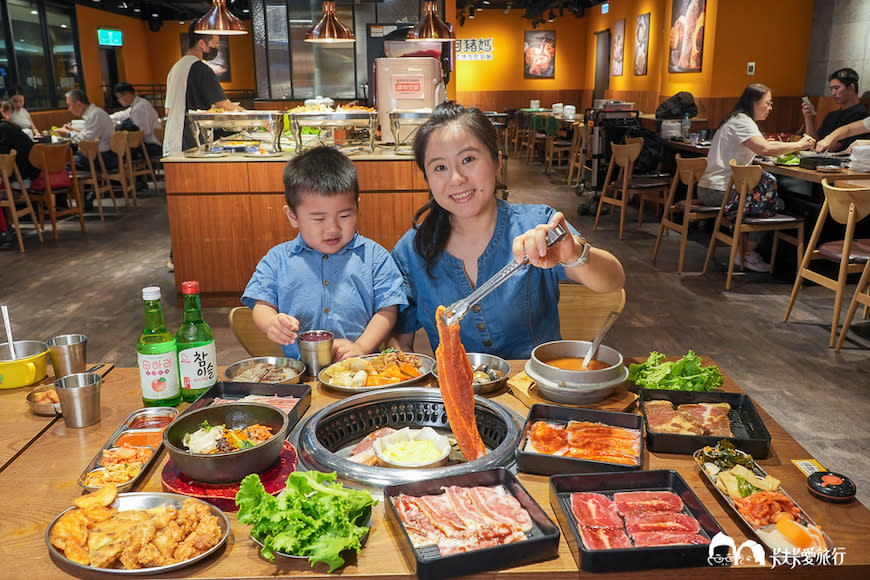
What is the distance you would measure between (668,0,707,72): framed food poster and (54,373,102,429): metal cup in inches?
391

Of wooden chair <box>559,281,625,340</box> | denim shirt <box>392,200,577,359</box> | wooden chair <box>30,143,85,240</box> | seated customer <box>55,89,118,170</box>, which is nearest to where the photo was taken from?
denim shirt <box>392,200,577,359</box>

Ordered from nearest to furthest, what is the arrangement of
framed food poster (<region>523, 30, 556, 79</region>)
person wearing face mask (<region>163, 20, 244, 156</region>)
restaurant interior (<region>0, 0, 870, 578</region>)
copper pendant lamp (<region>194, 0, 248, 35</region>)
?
restaurant interior (<region>0, 0, 870, 578</region>)
person wearing face mask (<region>163, 20, 244, 156</region>)
copper pendant lamp (<region>194, 0, 248, 35</region>)
framed food poster (<region>523, 30, 556, 79</region>)

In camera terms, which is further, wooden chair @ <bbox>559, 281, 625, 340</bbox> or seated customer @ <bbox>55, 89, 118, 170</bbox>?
seated customer @ <bbox>55, 89, 118, 170</bbox>

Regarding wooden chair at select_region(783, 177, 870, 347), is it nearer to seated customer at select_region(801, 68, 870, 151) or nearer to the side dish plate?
seated customer at select_region(801, 68, 870, 151)

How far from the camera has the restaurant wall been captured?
1733 cm

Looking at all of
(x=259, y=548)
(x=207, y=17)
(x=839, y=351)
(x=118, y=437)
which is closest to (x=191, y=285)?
(x=118, y=437)

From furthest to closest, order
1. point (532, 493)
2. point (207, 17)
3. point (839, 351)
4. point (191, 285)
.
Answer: point (207, 17)
point (839, 351)
point (191, 285)
point (532, 493)

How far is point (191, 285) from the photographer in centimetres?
148

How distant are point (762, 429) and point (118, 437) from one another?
125 centimetres

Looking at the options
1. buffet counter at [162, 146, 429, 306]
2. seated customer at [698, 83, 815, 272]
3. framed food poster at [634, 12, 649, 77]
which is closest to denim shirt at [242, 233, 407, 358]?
buffet counter at [162, 146, 429, 306]

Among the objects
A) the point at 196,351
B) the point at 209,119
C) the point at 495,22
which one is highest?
the point at 495,22

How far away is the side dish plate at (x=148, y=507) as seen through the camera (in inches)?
38.8

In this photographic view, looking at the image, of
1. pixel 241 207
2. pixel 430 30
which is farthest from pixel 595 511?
pixel 430 30

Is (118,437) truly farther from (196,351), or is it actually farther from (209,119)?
(209,119)
